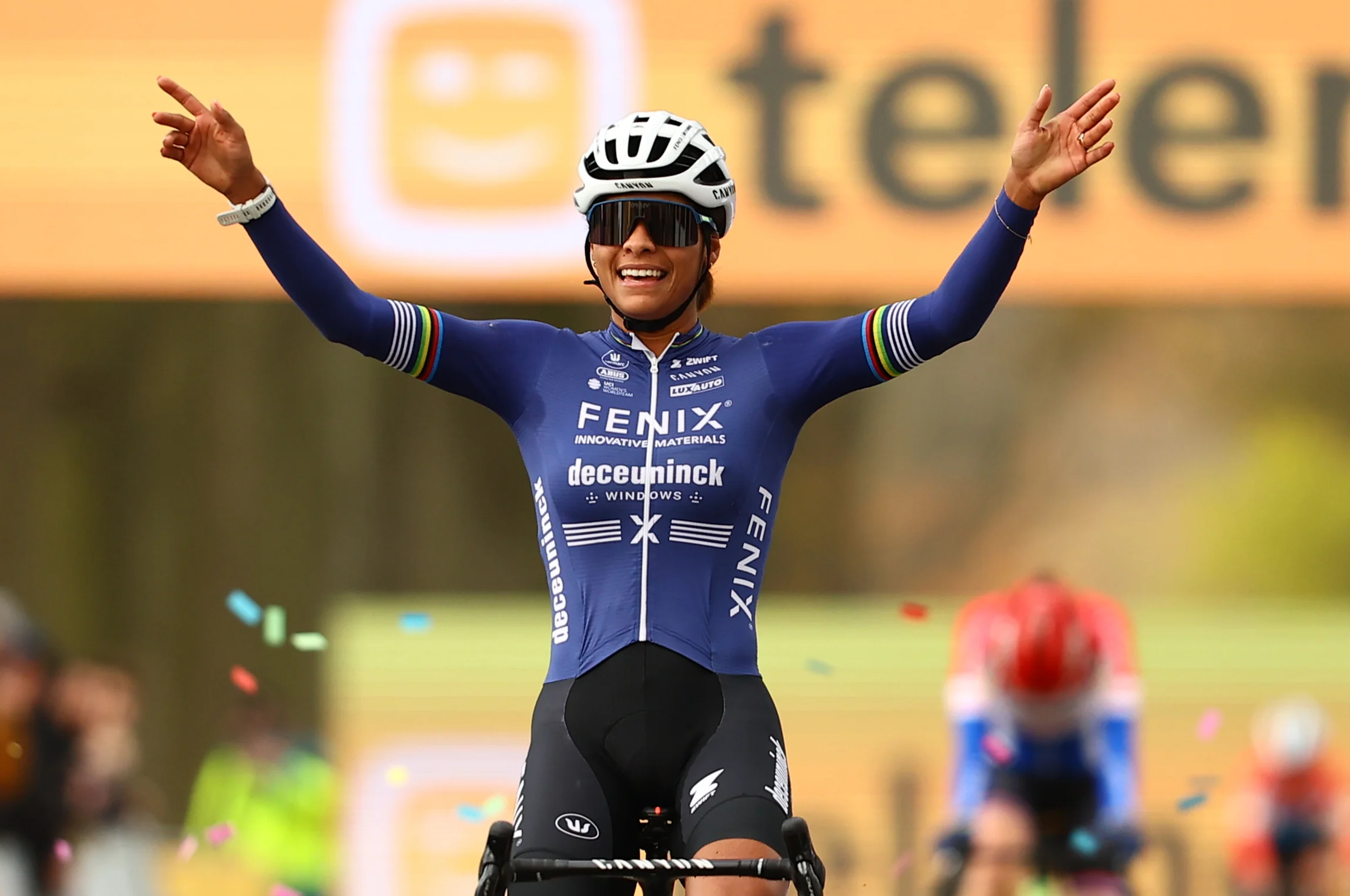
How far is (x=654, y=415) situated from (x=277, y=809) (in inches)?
296

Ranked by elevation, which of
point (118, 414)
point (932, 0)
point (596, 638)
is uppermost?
point (932, 0)

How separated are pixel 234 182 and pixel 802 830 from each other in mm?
1851

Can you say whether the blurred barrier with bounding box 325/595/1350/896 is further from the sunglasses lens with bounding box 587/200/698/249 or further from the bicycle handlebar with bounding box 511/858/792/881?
the bicycle handlebar with bounding box 511/858/792/881

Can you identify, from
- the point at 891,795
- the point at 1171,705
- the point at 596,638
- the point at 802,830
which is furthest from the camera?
the point at 1171,705

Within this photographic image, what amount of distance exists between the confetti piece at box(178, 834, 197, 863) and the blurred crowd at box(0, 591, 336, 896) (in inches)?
2.0

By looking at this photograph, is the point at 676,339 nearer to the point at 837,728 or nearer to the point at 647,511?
the point at 647,511

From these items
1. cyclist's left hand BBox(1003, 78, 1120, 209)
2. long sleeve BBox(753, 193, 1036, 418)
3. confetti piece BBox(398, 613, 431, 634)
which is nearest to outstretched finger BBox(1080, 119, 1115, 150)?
cyclist's left hand BBox(1003, 78, 1120, 209)

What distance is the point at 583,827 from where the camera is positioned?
4.04 metres

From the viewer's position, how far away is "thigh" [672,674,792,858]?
397 centimetres

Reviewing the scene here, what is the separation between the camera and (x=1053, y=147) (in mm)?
4289

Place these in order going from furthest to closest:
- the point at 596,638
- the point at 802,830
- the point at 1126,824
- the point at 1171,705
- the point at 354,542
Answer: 1. the point at 354,542
2. the point at 1171,705
3. the point at 1126,824
4. the point at 596,638
5. the point at 802,830

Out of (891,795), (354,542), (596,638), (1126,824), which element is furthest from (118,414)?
(596,638)

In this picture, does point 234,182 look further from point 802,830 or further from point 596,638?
point 802,830

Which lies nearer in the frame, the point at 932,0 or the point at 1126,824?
the point at 1126,824
